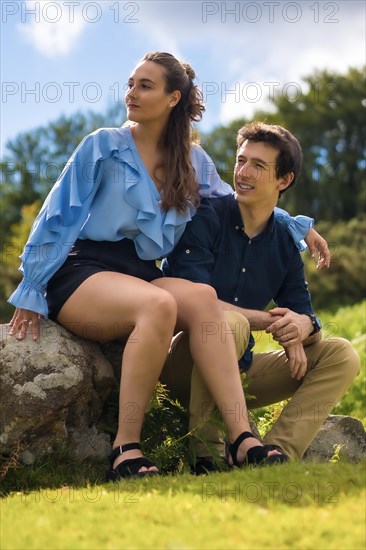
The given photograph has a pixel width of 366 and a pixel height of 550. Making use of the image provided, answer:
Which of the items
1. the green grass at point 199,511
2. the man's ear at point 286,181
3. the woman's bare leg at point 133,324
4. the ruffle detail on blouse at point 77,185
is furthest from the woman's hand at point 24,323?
the man's ear at point 286,181

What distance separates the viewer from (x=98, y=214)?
4.80 m

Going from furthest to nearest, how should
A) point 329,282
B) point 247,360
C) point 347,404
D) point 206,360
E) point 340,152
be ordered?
point 340,152 < point 329,282 < point 347,404 < point 247,360 < point 206,360

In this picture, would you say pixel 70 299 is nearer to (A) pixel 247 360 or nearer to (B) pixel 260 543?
(A) pixel 247 360

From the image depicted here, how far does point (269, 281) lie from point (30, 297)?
146cm

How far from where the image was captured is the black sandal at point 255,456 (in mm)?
4316

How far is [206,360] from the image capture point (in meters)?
4.45

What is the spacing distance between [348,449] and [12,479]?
7.54 feet

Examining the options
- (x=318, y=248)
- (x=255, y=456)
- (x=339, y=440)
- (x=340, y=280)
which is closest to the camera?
(x=255, y=456)

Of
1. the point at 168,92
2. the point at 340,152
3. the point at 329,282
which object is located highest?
the point at 168,92

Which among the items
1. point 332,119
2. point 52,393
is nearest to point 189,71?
point 52,393

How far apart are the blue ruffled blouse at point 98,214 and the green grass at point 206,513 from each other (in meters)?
1.19

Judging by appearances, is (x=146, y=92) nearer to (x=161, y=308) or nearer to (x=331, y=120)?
(x=161, y=308)

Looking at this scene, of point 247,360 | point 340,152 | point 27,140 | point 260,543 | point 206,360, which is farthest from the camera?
point 27,140

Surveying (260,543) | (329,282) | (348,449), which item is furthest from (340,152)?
(260,543)
